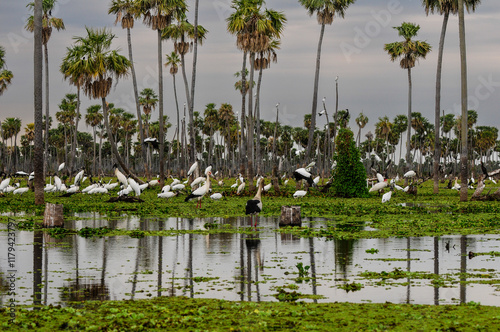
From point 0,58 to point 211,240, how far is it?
58.5 m

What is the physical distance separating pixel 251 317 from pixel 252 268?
4.84 meters

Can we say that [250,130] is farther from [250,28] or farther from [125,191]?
[125,191]

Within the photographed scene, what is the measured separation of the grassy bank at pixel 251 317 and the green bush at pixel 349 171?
119 ft

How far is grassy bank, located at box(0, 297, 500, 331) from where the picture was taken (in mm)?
9633

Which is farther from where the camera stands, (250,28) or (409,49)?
(409,49)

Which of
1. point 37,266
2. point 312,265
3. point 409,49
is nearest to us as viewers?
point 37,266

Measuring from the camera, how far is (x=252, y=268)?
49.4ft

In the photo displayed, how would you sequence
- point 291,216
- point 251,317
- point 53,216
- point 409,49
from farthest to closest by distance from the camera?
point 409,49 → point 291,216 → point 53,216 → point 251,317

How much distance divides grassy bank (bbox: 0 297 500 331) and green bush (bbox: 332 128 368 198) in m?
36.2

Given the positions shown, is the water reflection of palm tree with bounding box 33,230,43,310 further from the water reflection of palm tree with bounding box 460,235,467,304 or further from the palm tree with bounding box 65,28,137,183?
the palm tree with bounding box 65,28,137,183

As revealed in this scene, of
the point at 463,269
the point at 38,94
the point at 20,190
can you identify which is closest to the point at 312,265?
the point at 463,269

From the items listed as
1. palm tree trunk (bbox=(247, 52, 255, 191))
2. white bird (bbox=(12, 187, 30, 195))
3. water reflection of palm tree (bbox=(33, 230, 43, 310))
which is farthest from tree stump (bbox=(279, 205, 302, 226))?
white bird (bbox=(12, 187, 30, 195))

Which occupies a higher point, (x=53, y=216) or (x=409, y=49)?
(x=409, y=49)

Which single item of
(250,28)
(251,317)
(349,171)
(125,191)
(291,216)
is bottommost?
(251,317)
